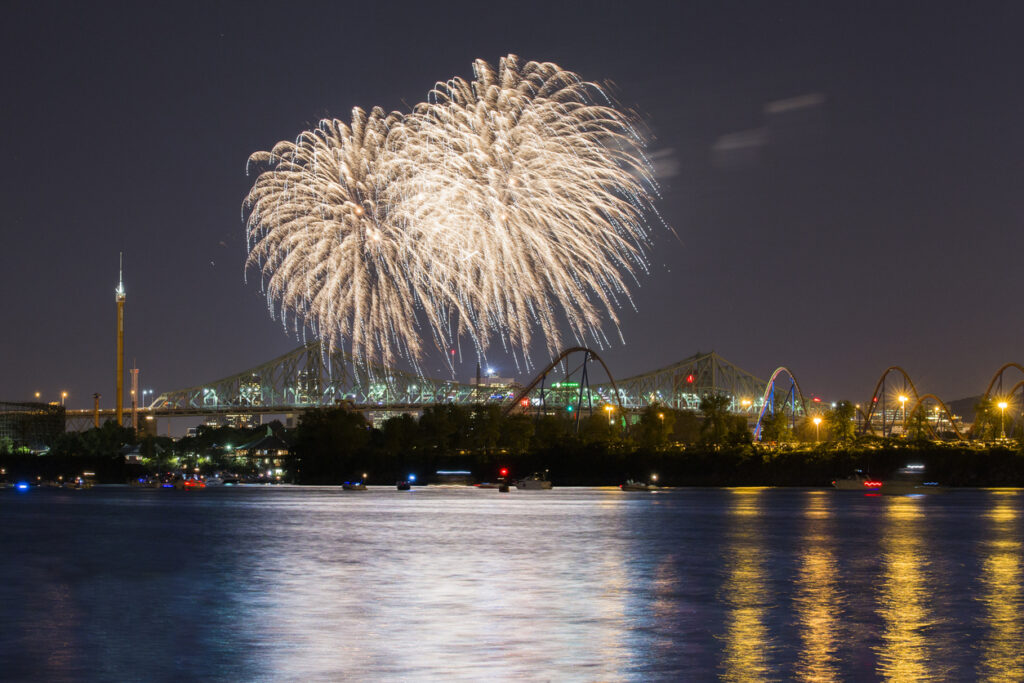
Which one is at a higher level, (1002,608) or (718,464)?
(718,464)

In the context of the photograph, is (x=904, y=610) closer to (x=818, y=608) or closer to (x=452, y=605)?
(x=818, y=608)

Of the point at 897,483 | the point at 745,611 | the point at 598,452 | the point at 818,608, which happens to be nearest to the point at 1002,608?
the point at 818,608

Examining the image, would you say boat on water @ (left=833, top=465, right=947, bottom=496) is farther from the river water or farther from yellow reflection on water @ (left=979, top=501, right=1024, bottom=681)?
yellow reflection on water @ (left=979, top=501, right=1024, bottom=681)

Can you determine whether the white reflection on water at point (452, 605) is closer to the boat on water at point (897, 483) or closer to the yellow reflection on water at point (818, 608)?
the yellow reflection on water at point (818, 608)

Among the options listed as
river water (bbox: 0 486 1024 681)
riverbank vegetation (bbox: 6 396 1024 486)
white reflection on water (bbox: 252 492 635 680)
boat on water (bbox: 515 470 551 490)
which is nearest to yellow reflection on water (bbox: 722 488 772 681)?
river water (bbox: 0 486 1024 681)

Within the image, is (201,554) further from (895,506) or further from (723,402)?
(723,402)

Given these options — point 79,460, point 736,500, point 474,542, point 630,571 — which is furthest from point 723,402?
point 630,571
